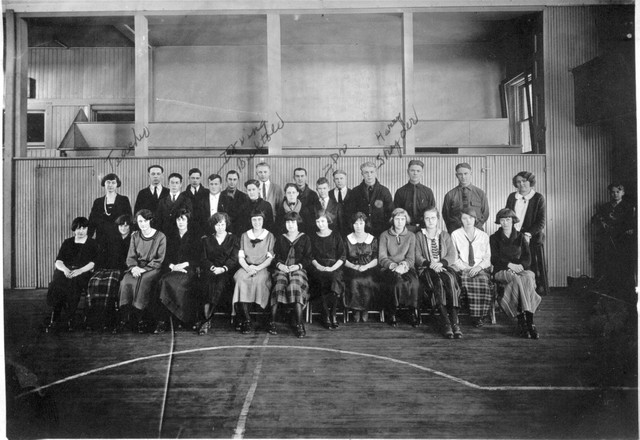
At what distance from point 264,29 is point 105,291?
4012 millimetres

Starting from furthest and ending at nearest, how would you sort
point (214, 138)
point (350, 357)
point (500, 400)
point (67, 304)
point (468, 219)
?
point (214, 138) < point (468, 219) < point (67, 304) < point (350, 357) < point (500, 400)

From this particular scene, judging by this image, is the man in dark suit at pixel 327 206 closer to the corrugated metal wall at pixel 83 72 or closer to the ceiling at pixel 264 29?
the ceiling at pixel 264 29

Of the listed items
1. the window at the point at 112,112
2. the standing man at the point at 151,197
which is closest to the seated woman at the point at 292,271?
the standing man at the point at 151,197

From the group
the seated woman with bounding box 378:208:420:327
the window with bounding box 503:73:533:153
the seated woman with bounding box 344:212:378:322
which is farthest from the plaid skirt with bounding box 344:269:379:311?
the window with bounding box 503:73:533:153

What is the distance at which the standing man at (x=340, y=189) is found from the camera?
464 centimetres

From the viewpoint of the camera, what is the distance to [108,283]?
12.9 feet

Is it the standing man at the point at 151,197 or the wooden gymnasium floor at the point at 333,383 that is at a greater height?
the standing man at the point at 151,197

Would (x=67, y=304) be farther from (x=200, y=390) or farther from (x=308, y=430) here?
(x=308, y=430)

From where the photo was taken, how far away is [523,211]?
190 inches

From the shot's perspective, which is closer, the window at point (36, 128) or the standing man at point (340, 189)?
the standing man at point (340, 189)

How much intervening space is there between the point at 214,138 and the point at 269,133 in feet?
4.03

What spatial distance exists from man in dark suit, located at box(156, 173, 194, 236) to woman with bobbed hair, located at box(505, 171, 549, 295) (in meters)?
3.42

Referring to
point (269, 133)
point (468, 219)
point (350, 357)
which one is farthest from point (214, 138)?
point (350, 357)

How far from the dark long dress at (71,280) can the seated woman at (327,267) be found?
6.52 feet
